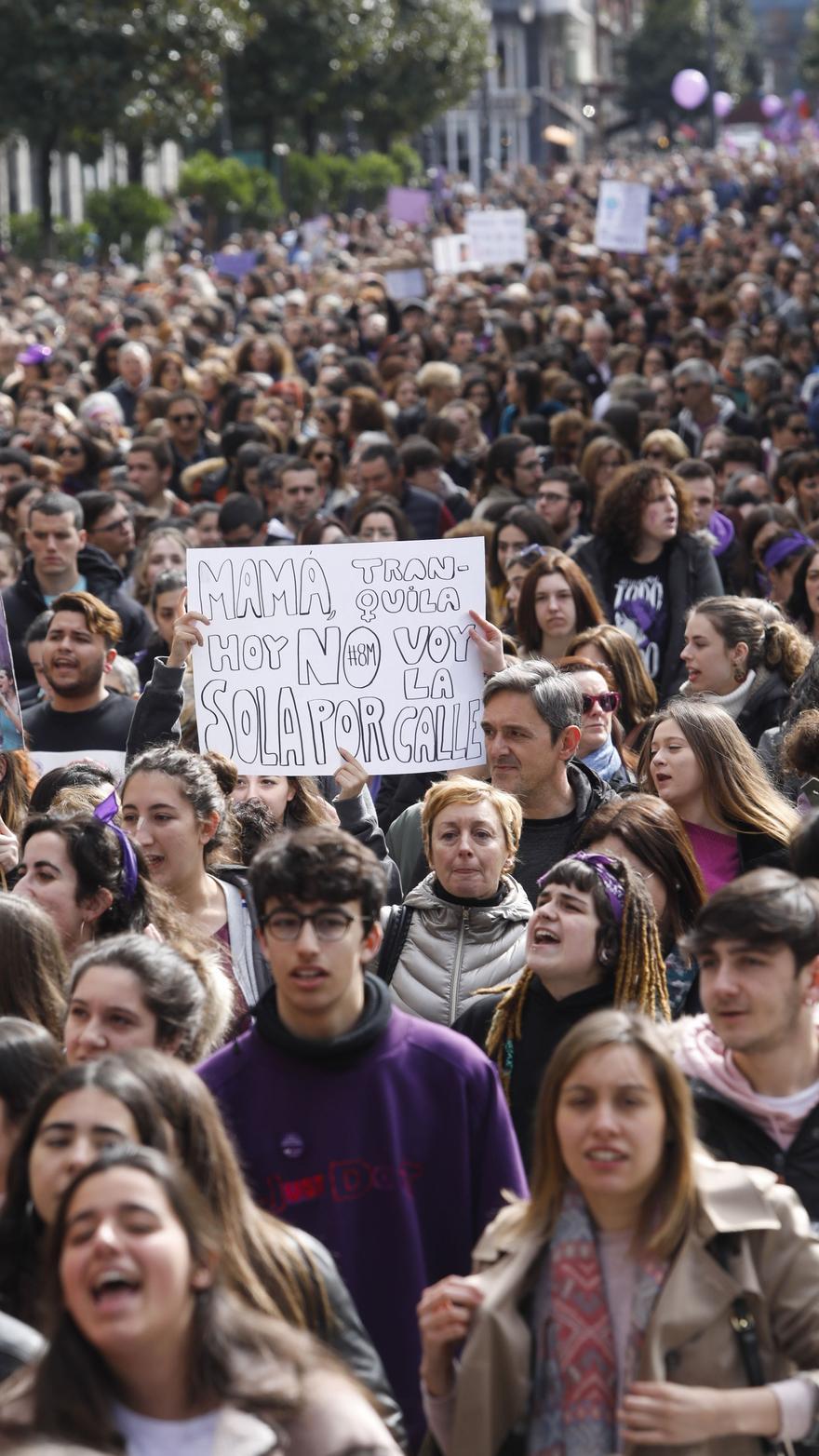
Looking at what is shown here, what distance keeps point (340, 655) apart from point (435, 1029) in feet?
9.06

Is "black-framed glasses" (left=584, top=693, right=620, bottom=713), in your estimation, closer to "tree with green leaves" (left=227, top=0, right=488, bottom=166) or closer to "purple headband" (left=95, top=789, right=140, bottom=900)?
"purple headband" (left=95, top=789, right=140, bottom=900)

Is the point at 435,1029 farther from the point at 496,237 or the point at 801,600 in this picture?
the point at 496,237

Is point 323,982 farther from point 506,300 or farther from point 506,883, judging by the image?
point 506,300

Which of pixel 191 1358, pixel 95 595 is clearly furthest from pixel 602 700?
pixel 191 1358

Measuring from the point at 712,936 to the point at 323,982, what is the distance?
2.03ft

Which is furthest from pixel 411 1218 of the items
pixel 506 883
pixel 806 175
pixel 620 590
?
pixel 806 175

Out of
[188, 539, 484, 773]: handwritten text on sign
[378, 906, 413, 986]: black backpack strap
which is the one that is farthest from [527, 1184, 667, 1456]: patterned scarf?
[188, 539, 484, 773]: handwritten text on sign

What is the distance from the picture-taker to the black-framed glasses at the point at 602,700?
254 inches

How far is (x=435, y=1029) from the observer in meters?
3.95

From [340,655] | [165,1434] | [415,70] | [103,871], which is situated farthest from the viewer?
[415,70]

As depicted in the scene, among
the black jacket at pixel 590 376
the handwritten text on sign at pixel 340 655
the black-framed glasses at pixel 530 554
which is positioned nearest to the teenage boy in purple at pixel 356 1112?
the handwritten text on sign at pixel 340 655

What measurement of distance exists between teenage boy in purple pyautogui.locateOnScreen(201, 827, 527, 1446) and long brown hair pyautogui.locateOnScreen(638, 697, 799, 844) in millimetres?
2041

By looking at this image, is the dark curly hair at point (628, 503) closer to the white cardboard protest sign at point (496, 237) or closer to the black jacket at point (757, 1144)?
the black jacket at point (757, 1144)

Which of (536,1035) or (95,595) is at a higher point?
(95,595)
